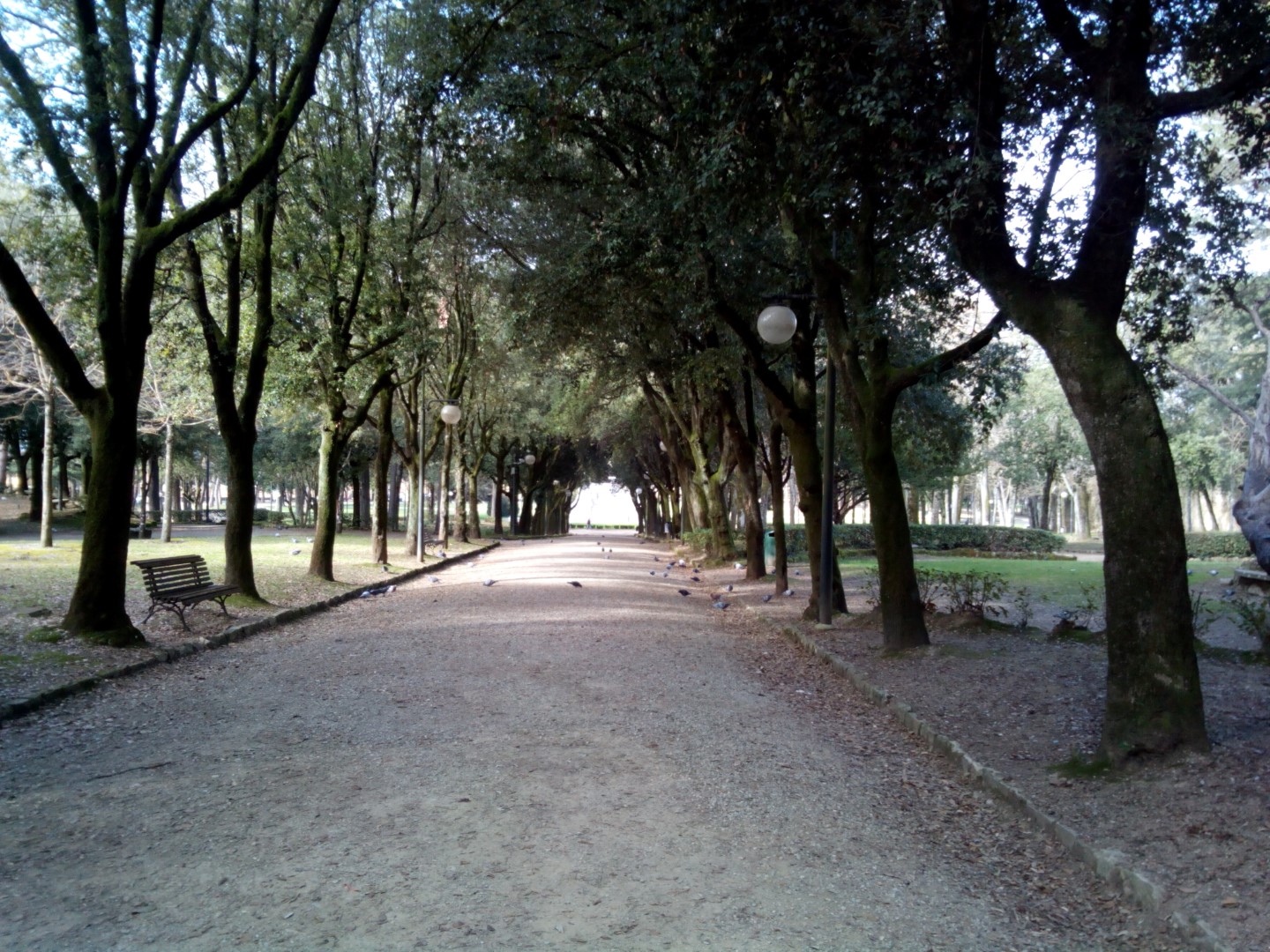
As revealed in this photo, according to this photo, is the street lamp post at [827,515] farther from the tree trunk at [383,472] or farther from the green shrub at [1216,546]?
the green shrub at [1216,546]

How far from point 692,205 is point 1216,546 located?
33.7m

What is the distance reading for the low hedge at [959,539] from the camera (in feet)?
113

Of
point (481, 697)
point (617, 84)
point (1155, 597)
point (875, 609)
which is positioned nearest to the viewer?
point (1155, 597)

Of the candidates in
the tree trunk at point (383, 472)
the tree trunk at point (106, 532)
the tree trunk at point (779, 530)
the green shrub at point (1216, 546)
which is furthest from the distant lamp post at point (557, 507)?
the tree trunk at point (106, 532)

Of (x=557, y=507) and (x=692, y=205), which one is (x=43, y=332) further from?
(x=557, y=507)

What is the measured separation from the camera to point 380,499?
21.8 m

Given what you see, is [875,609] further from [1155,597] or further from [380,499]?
[380,499]

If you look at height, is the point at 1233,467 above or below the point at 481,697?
above

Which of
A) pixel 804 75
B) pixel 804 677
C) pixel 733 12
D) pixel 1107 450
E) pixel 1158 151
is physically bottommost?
pixel 804 677

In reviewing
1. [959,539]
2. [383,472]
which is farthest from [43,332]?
[959,539]

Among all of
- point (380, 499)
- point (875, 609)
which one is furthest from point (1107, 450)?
point (380, 499)

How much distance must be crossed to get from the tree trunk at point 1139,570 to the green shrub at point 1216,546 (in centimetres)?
3459

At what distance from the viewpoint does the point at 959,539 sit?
3784 centimetres

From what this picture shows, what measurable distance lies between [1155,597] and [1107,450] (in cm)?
83
